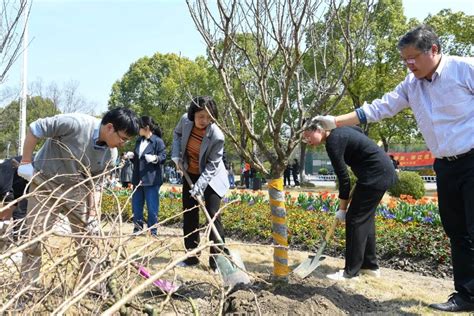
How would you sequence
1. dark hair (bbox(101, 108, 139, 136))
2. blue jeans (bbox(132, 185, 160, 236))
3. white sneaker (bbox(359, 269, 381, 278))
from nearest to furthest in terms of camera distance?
dark hair (bbox(101, 108, 139, 136))
white sneaker (bbox(359, 269, 381, 278))
blue jeans (bbox(132, 185, 160, 236))

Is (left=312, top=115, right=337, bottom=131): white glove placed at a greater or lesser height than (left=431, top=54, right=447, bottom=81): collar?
lesser

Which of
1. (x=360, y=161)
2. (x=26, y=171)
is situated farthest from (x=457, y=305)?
(x=26, y=171)

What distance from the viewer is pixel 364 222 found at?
3.64 meters

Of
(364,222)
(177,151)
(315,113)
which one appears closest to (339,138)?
(315,113)

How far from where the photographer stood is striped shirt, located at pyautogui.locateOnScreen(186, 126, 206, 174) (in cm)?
408

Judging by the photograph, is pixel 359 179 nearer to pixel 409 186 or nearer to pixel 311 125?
pixel 311 125

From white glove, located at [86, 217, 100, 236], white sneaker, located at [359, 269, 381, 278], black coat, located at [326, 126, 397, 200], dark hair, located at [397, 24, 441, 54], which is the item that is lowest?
white sneaker, located at [359, 269, 381, 278]

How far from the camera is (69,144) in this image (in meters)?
3.02

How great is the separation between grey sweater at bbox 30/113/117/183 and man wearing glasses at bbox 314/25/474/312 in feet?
6.64

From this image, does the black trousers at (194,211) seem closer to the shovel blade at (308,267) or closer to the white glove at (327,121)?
the shovel blade at (308,267)

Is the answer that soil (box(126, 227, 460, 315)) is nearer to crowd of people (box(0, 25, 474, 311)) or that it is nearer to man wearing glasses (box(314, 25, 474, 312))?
crowd of people (box(0, 25, 474, 311))

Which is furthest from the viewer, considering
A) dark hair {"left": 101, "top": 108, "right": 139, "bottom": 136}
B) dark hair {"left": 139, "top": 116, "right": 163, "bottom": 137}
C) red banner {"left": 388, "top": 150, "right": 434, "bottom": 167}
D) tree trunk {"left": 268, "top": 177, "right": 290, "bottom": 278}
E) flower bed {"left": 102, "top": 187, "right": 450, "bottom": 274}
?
red banner {"left": 388, "top": 150, "right": 434, "bottom": 167}

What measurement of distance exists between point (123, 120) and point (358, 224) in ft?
6.41

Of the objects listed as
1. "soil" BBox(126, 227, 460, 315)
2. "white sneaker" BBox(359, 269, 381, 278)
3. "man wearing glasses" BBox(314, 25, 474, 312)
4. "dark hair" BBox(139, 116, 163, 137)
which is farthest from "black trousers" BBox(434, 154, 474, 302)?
"dark hair" BBox(139, 116, 163, 137)
